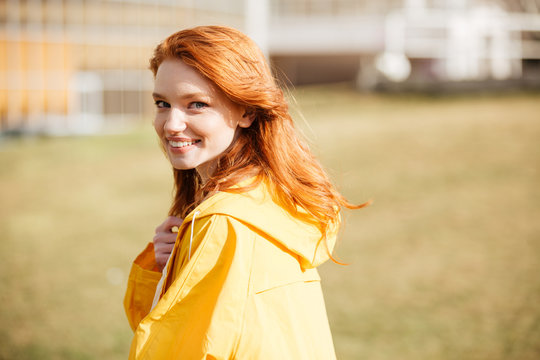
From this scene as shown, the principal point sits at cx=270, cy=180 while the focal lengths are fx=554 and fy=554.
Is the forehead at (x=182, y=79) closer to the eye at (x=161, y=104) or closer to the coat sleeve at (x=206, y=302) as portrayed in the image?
the eye at (x=161, y=104)

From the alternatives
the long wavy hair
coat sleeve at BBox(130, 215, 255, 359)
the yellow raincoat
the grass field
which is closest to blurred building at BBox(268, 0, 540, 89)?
the grass field

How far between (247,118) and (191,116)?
186 millimetres

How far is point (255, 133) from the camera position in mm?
1764

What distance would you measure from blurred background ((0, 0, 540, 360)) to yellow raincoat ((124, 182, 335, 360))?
766 mm

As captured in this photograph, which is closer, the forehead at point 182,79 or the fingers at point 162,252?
the forehead at point 182,79

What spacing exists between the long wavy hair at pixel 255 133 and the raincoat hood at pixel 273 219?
0.08 ft

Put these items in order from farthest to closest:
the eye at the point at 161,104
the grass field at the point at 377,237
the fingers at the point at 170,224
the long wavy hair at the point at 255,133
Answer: the grass field at the point at 377,237 → the fingers at the point at 170,224 → the eye at the point at 161,104 → the long wavy hair at the point at 255,133

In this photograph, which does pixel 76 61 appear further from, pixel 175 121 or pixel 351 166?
pixel 175 121

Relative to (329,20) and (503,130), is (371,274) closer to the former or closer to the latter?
(503,130)

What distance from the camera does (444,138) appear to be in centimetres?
1283

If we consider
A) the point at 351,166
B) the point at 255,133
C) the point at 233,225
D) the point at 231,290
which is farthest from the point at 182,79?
the point at 351,166

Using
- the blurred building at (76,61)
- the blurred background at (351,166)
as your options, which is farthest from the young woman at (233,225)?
the blurred building at (76,61)

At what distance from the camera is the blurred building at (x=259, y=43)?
2238 centimetres

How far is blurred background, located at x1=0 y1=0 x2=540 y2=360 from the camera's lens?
17.5 ft
